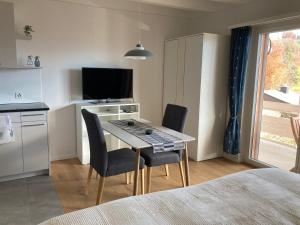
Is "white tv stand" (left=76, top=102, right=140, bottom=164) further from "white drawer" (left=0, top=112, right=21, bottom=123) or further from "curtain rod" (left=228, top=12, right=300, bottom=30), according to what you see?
"curtain rod" (left=228, top=12, right=300, bottom=30)

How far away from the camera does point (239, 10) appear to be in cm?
388

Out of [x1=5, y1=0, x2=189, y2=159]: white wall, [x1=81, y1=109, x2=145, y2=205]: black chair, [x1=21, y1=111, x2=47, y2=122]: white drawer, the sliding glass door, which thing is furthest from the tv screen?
the sliding glass door

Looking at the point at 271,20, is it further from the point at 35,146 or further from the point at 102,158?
the point at 35,146

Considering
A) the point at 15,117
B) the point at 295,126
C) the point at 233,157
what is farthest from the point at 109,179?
the point at 295,126

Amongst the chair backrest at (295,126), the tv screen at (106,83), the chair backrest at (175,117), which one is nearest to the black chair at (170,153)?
the chair backrest at (175,117)

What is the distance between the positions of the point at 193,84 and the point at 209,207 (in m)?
2.81

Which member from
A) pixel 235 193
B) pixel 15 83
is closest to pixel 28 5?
pixel 15 83

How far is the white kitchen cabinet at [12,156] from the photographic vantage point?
3.11 m

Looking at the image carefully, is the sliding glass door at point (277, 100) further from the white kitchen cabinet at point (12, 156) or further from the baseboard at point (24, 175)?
the white kitchen cabinet at point (12, 156)

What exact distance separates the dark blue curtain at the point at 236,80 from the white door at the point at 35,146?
8.89ft

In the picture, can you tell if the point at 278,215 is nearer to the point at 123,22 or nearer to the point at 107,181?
the point at 107,181

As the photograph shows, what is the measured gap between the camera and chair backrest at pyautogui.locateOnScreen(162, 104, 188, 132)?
3.09m

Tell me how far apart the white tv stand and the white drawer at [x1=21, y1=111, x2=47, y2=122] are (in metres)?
0.60

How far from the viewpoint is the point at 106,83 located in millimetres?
4070
